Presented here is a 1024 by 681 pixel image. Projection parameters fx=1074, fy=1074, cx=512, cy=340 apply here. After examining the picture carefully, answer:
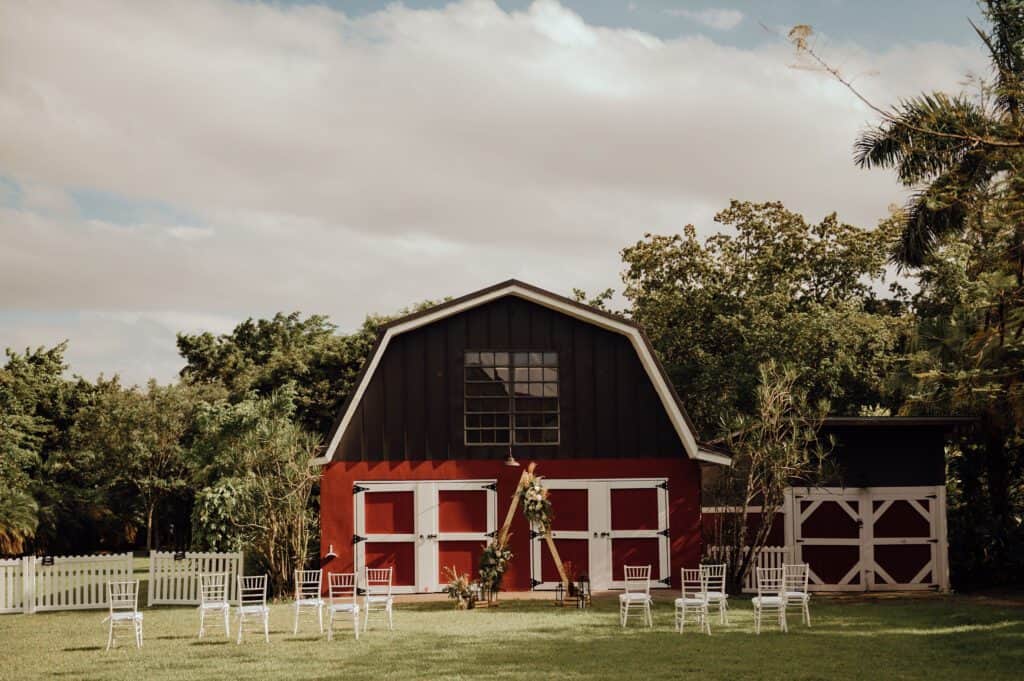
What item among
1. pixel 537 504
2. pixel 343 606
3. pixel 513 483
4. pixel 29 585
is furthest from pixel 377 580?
pixel 29 585

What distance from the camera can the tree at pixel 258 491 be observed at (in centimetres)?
1945

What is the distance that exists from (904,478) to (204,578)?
41.9 ft

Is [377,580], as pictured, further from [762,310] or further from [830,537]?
[762,310]

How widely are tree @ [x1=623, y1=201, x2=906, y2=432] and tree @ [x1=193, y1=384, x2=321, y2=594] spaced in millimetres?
11834

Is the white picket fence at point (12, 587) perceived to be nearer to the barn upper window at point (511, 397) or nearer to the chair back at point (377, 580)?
the chair back at point (377, 580)

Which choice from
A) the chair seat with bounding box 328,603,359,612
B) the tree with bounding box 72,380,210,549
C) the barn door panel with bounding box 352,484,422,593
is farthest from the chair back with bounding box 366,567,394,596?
the tree with bounding box 72,380,210,549

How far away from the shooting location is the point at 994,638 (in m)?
13.5

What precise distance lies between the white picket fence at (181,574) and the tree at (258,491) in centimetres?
84

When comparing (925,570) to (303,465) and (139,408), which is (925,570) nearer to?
(303,465)

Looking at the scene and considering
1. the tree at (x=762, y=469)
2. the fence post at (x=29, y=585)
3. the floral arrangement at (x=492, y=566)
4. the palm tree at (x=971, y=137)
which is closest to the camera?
the palm tree at (x=971, y=137)

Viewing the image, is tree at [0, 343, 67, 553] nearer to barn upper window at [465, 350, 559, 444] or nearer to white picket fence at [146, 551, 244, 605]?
white picket fence at [146, 551, 244, 605]

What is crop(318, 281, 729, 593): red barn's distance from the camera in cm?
1952

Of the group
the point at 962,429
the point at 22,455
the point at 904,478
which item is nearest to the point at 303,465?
the point at 904,478

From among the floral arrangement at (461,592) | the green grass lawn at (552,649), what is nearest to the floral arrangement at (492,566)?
the floral arrangement at (461,592)
